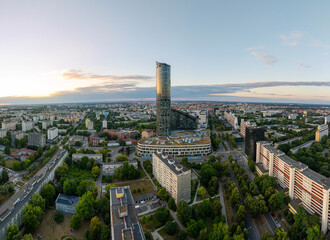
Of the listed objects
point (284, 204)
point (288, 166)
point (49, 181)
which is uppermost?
point (288, 166)

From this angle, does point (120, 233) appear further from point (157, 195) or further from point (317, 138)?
point (317, 138)

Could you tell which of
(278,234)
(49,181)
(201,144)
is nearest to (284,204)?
(278,234)

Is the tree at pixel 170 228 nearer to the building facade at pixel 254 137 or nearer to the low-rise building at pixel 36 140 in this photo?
the building facade at pixel 254 137

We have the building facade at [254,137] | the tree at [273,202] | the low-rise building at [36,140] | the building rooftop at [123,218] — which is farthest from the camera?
the low-rise building at [36,140]

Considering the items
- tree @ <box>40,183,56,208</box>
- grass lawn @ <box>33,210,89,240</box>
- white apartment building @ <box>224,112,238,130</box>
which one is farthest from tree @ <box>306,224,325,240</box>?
white apartment building @ <box>224,112,238,130</box>

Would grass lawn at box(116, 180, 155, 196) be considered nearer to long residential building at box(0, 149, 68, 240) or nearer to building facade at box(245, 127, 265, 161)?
long residential building at box(0, 149, 68, 240)

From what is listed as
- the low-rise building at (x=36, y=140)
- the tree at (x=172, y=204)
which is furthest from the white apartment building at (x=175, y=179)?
the low-rise building at (x=36, y=140)

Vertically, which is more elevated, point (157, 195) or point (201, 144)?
point (201, 144)
